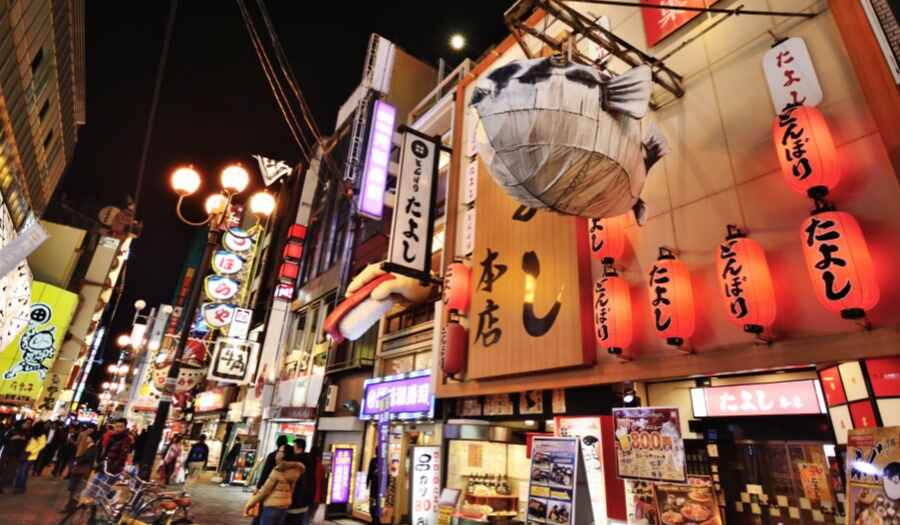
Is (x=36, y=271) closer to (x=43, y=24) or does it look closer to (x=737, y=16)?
(x=43, y=24)

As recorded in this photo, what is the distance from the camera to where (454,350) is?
445 inches

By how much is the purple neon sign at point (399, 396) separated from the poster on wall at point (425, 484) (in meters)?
1.29

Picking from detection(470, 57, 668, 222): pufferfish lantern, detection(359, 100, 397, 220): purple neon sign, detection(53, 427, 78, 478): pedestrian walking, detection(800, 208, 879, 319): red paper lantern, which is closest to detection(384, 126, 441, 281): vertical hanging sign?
detection(359, 100, 397, 220): purple neon sign

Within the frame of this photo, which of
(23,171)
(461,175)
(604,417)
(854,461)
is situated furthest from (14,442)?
(854,461)

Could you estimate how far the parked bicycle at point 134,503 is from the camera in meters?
8.01

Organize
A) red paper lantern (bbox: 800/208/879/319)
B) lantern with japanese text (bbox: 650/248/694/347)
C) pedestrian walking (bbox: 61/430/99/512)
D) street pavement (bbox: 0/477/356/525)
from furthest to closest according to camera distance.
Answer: pedestrian walking (bbox: 61/430/99/512), street pavement (bbox: 0/477/356/525), lantern with japanese text (bbox: 650/248/694/347), red paper lantern (bbox: 800/208/879/319)

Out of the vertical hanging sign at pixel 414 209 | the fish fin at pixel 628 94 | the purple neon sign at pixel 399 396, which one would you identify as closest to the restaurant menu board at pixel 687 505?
the fish fin at pixel 628 94

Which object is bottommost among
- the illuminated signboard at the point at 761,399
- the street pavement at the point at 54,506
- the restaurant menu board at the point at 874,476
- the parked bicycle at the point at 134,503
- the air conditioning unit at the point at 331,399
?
the street pavement at the point at 54,506

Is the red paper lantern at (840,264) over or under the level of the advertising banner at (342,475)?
over

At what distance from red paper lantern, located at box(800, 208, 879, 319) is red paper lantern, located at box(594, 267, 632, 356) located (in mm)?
2770

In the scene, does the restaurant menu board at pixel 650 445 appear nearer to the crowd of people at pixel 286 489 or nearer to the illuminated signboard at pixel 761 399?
the illuminated signboard at pixel 761 399

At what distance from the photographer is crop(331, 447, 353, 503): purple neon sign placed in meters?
15.9

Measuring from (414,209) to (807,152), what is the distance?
8.98 m

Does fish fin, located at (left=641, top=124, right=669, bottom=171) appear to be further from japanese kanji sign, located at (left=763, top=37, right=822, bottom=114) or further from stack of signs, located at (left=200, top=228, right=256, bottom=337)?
stack of signs, located at (left=200, top=228, right=256, bottom=337)
